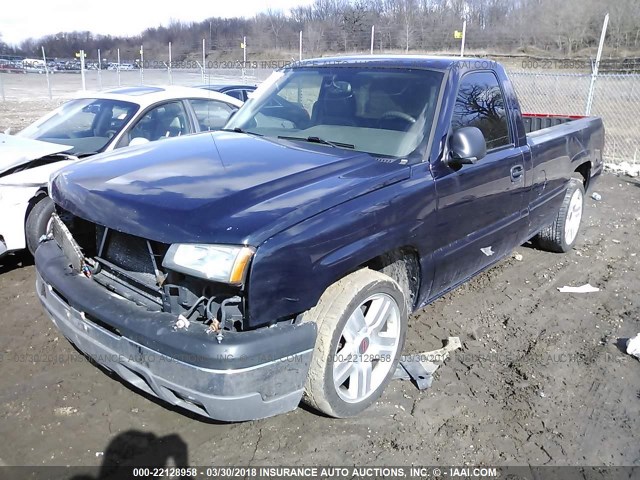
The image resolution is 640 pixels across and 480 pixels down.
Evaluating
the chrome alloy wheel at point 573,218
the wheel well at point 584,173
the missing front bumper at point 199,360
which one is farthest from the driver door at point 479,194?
the wheel well at point 584,173

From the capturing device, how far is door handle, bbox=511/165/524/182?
13.2ft

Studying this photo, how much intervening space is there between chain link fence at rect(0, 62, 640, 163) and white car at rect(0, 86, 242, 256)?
1.76 m

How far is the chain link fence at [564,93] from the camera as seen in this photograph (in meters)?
12.5

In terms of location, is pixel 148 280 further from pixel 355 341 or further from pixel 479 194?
pixel 479 194

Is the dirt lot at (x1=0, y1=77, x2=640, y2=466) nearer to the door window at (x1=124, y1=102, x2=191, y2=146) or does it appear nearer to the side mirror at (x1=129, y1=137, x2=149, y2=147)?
the side mirror at (x1=129, y1=137, x2=149, y2=147)

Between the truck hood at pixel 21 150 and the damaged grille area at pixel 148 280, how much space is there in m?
1.73

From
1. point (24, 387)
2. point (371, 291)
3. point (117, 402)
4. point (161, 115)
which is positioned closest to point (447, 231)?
point (371, 291)

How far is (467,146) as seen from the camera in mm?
3217

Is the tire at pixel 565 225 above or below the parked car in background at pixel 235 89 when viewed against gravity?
below

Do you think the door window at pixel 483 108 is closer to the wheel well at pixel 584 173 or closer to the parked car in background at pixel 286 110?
the parked car in background at pixel 286 110

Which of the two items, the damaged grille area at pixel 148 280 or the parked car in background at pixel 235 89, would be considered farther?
the parked car in background at pixel 235 89

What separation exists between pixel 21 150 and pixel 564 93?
48.8 feet

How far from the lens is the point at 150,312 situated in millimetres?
2543

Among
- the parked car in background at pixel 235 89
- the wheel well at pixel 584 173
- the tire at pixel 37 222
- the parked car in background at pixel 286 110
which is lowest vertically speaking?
the tire at pixel 37 222
